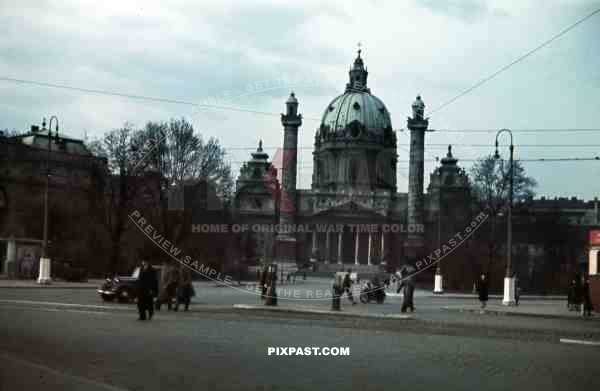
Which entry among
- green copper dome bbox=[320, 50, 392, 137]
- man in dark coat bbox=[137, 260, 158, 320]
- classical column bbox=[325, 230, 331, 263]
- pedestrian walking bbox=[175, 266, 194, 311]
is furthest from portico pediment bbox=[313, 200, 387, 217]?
man in dark coat bbox=[137, 260, 158, 320]

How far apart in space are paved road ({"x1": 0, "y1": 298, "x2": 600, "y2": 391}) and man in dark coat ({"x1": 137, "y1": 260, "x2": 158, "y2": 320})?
1.16 m

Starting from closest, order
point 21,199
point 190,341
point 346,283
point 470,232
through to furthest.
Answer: point 190,341, point 346,283, point 470,232, point 21,199

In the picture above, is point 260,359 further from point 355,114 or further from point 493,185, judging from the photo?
point 355,114

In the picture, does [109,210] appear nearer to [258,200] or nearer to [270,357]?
[270,357]

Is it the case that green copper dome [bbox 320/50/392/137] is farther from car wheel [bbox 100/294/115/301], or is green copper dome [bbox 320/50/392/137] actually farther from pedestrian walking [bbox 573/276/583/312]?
car wheel [bbox 100/294/115/301]

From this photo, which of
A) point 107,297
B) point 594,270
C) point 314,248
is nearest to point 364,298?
point 594,270

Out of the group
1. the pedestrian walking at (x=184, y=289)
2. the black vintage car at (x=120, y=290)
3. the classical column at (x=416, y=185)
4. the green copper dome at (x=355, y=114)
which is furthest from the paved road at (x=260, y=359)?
the green copper dome at (x=355, y=114)

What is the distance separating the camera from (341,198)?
120m

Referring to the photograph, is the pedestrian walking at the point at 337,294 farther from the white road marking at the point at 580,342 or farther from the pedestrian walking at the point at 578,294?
the white road marking at the point at 580,342

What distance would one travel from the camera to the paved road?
10430 millimetres

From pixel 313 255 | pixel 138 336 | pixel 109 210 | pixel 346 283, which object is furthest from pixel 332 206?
pixel 138 336

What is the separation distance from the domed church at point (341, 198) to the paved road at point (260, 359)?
2983 inches

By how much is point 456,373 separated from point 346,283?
69.8ft

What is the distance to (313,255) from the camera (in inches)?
4584
